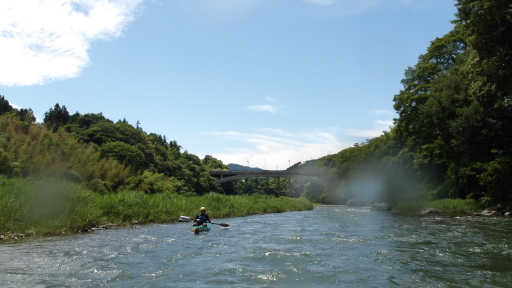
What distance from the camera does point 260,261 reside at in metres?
10.9

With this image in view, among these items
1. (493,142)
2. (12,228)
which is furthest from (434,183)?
(12,228)

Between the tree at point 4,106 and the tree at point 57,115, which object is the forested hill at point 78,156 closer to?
the tree at point 4,106

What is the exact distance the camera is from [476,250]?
39.9 ft

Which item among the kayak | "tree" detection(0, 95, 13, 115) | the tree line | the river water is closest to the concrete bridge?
the tree line

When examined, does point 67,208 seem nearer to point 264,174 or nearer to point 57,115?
point 264,174

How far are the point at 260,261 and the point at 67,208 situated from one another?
33.9ft

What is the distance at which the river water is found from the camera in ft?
27.8

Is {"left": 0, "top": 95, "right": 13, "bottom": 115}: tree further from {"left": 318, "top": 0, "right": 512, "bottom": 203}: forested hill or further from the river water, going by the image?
the river water

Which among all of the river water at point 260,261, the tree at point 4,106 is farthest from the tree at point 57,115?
the river water at point 260,261

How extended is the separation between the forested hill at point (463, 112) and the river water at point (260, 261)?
772 cm

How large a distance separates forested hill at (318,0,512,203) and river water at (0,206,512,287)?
25.3 feet

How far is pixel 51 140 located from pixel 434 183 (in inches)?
1464

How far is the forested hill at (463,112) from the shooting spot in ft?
55.4

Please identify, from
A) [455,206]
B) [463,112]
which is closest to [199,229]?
[463,112]
